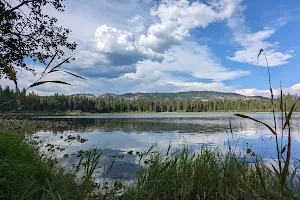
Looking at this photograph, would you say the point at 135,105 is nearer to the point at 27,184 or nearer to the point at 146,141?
the point at 146,141

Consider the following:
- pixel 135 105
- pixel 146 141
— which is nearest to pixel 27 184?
pixel 146 141

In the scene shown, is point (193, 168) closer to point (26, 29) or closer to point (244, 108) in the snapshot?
point (26, 29)

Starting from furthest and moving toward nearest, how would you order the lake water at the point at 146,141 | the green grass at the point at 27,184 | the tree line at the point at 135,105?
1. the tree line at the point at 135,105
2. the lake water at the point at 146,141
3. the green grass at the point at 27,184

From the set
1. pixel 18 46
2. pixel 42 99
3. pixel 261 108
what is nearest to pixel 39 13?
pixel 18 46

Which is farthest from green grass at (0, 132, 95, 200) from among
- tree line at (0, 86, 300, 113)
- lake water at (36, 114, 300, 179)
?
tree line at (0, 86, 300, 113)

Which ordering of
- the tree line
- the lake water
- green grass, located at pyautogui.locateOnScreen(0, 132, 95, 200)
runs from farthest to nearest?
the tree line → the lake water → green grass, located at pyautogui.locateOnScreen(0, 132, 95, 200)

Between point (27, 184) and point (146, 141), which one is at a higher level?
point (27, 184)

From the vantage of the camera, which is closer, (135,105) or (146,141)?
(146,141)

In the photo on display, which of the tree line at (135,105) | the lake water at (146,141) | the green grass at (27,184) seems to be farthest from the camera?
the tree line at (135,105)

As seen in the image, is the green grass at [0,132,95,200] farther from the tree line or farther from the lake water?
the tree line

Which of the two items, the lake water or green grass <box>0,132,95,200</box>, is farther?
the lake water

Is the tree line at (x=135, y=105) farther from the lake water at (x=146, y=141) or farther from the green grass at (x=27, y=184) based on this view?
the green grass at (x=27, y=184)

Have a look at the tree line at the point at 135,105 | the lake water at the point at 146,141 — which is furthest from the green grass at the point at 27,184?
the tree line at the point at 135,105

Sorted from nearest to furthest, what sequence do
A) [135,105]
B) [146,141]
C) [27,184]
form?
[27,184] → [146,141] → [135,105]
